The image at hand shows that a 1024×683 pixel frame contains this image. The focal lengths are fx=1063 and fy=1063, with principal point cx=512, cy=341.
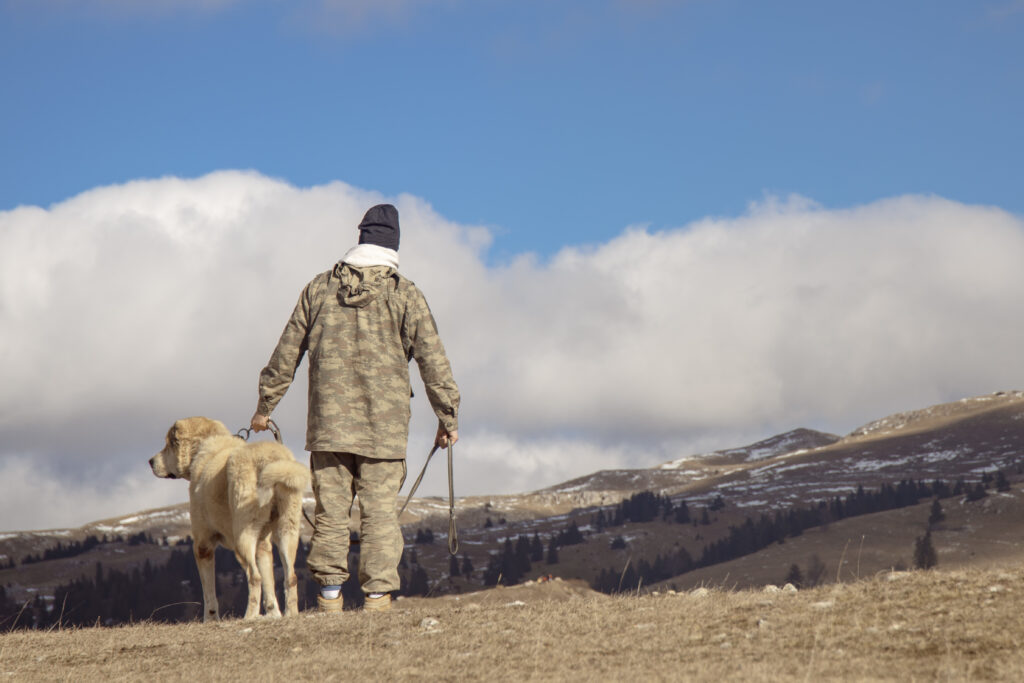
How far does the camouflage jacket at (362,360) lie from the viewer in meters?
11.1

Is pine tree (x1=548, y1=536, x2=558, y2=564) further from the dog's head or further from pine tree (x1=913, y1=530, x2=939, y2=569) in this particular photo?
the dog's head

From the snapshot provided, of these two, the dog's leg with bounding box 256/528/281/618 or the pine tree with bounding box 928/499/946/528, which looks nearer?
the dog's leg with bounding box 256/528/281/618

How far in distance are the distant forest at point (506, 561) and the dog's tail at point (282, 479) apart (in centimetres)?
8007

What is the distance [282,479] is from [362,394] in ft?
4.83

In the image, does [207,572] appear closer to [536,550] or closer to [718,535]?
[536,550]

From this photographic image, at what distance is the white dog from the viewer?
11914 mm

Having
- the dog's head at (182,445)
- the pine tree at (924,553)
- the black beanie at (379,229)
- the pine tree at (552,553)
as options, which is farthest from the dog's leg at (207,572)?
the pine tree at (552,553)

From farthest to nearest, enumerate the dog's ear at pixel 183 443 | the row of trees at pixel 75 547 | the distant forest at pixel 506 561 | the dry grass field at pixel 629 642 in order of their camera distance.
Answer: the row of trees at pixel 75 547 → the distant forest at pixel 506 561 → the dog's ear at pixel 183 443 → the dry grass field at pixel 629 642

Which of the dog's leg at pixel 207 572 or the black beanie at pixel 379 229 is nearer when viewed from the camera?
the black beanie at pixel 379 229

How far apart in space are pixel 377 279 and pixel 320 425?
5.47ft

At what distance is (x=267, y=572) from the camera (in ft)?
40.2

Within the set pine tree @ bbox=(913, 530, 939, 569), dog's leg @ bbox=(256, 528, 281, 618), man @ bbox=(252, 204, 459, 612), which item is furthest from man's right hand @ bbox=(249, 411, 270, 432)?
pine tree @ bbox=(913, 530, 939, 569)

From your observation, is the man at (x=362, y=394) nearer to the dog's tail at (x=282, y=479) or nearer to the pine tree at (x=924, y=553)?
the dog's tail at (x=282, y=479)

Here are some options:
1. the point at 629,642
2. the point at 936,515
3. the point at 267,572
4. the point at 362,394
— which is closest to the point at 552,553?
the point at 936,515
